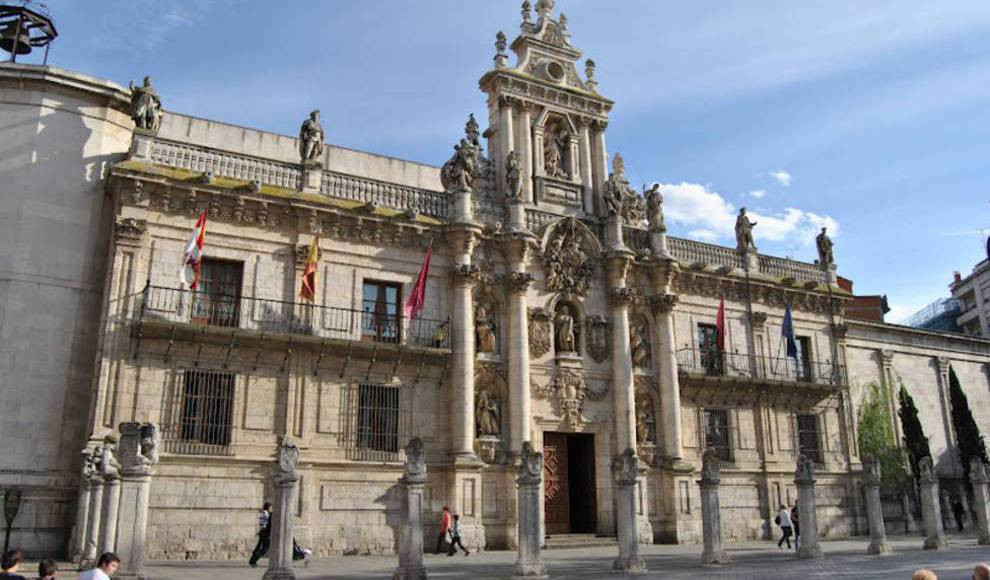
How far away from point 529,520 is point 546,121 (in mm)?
17557

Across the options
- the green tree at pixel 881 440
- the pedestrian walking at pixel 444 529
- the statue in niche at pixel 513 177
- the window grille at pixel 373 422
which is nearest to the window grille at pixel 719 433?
the green tree at pixel 881 440

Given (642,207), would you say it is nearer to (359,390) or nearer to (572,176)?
(572,176)

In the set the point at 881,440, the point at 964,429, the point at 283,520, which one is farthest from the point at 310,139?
the point at 964,429

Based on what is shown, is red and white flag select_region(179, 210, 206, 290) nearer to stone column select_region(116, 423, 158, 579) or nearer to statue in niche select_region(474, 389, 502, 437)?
stone column select_region(116, 423, 158, 579)

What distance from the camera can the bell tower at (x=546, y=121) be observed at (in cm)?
2858

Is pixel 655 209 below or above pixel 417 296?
above

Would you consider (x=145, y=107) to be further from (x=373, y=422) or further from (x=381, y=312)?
(x=373, y=422)

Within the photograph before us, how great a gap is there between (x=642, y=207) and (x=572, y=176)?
9.96 ft

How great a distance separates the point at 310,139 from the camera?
25125 mm

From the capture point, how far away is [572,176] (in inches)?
1168

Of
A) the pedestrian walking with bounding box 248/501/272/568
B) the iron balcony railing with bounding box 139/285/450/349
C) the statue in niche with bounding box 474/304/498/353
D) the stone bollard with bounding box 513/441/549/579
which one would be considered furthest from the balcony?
the pedestrian walking with bounding box 248/501/272/568

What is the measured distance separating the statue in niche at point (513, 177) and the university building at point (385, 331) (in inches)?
3.3

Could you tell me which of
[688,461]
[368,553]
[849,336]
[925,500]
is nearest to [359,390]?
[368,553]

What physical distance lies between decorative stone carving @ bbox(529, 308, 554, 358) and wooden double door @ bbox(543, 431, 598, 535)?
2.74 metres
